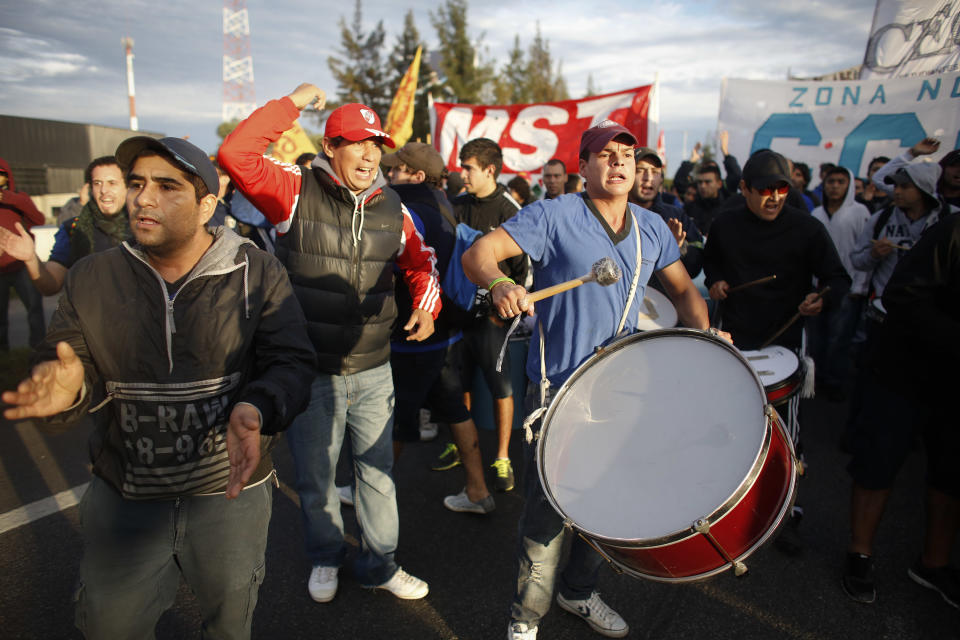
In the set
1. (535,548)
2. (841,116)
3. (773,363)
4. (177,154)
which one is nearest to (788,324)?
(773,363)

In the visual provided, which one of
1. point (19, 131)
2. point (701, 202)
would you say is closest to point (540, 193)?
point (701, 202)

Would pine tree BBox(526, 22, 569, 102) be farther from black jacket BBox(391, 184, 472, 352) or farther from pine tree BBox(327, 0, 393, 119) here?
black jacket BBox(391, 184, 472, 352)

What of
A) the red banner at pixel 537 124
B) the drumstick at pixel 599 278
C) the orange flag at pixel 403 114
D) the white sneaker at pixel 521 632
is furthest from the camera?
the orange flag at pixel 403 114

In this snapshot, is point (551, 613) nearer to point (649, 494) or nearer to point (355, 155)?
point (649, 494)

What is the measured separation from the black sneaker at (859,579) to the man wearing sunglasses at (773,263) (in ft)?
1.11

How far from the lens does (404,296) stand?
3.23 m

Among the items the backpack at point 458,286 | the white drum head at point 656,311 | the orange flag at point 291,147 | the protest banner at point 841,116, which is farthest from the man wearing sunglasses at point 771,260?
the orange flag at point 291,147

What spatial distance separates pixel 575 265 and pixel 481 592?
1671 millimetres

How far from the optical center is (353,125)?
2.45 meters

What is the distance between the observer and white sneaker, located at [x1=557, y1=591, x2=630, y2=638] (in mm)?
2502

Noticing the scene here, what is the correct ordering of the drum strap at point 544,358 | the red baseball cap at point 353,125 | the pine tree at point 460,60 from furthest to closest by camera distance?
the pine tree at point 460,60 → the red baseball cap at point 353,125 → the drum strap at point 544,358

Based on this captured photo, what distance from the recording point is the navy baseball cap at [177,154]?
1643mm

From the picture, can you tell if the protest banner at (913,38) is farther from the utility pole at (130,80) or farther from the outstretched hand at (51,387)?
the utility pole at (130,80)

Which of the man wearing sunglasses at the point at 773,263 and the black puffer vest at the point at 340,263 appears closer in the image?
the black puffer vest at the point at 340,263
